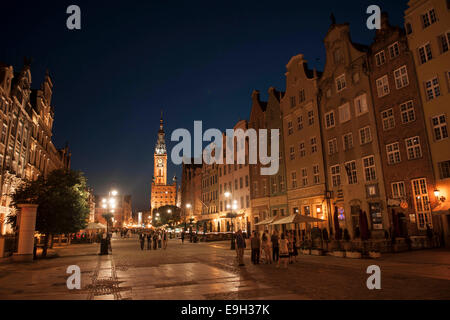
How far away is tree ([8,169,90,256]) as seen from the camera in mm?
27359

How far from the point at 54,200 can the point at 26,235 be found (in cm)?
536

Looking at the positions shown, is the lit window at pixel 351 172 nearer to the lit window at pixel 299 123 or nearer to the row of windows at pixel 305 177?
the row of windows at pixel 305 177

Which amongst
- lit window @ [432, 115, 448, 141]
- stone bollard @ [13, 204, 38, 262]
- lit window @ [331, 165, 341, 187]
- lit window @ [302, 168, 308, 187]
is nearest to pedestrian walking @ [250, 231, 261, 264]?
stone bollard @ [13, 204, 38, 262]

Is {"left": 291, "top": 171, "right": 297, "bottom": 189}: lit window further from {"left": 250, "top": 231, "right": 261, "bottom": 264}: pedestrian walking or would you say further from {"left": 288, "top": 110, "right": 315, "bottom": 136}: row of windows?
{"left": 250, "top": 231, "right": 261, "bottom": 264}: pedestrian walking

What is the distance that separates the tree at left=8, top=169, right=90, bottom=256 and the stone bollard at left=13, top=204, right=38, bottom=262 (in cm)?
397

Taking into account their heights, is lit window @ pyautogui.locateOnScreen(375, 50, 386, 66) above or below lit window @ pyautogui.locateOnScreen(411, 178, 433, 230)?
above

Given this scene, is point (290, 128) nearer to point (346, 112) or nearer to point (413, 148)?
point (346, 112)

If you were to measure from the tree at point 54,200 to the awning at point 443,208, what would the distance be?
96.3ft

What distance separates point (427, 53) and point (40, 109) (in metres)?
46.6

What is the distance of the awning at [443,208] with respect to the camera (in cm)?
2127

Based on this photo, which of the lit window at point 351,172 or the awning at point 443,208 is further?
the lit window at point 351,172

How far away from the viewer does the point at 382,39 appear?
94.8ft

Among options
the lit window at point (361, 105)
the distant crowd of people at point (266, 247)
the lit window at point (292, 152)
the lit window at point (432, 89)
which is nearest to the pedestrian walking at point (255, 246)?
the distant crowd of people at point (266, 247)

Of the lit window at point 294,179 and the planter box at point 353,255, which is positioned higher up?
the lit window at point 294,179
